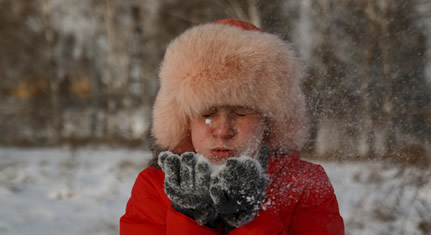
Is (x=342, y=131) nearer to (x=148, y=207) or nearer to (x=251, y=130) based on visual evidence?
(x=251, y=130)

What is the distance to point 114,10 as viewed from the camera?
475 inches

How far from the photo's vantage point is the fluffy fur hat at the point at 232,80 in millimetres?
1441

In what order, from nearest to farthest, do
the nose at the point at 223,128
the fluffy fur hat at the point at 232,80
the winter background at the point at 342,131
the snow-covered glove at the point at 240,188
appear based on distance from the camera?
the snow-covered glove at the point at 240,188, the nose at the point at 223,128, the fluffy fur hat at the point at 232,80, the winter background at the point at 342,131

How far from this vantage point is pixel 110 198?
15.9ft

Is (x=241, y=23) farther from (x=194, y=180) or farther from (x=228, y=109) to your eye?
(x=194, y=180)

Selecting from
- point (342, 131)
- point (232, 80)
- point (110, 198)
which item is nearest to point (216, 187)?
point (232, 80)

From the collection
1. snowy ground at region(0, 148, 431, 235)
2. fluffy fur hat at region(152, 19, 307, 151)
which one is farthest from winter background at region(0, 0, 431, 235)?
fluffy fur hat at region(152, 19, 307, 151)

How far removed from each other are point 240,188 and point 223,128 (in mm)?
258

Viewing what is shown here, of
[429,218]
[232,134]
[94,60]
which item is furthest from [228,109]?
[94,60]

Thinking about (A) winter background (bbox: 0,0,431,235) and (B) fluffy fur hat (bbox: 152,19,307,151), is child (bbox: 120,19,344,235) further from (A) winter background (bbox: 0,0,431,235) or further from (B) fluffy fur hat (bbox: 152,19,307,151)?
(A) winter background (bbox: 0,0,431,235)

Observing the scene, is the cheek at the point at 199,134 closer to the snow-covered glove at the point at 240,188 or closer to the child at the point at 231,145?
the child at the point at 231,145

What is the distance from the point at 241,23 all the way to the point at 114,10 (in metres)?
11.5

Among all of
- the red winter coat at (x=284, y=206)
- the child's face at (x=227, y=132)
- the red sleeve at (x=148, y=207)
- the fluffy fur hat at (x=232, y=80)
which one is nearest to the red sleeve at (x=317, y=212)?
the red winter coat at (x=284, y=206)

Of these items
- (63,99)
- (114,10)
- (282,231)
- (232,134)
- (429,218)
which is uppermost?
(114,10)
